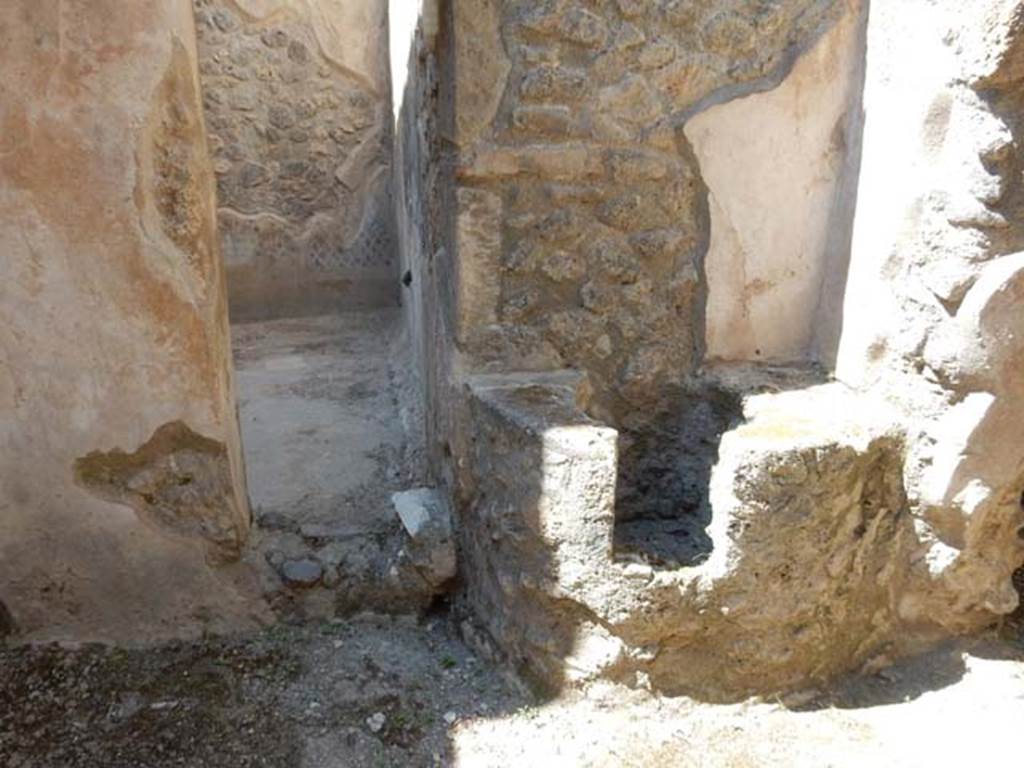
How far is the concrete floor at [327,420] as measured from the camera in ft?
7.84

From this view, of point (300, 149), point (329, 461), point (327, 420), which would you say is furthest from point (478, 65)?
point (300, 149)

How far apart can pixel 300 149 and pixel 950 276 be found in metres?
3.94

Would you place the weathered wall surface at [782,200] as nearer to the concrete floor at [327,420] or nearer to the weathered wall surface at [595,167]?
the weathered wall surface at [595,167]

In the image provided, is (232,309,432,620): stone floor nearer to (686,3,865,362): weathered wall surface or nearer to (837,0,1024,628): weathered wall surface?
(686,3,865,362): weathered wall surface

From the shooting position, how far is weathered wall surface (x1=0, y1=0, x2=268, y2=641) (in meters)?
1.58

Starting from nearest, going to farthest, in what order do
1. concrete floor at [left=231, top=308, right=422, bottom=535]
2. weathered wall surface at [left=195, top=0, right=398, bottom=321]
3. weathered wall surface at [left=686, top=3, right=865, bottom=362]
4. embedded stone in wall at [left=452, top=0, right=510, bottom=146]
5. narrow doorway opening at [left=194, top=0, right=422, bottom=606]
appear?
embedded stone in wall at [left=452, top=0, right=510, bottom=146], weathered wall surface at [left=686, top=3, right=865, bottom=362], concrete floor at [left=231, top=308, right=422, bottom=535], narrow doorway opening at [left=194, top=0, right=422, bottom=606], weathered wall surface at [left=195, top=0, right=398, bottom=321]

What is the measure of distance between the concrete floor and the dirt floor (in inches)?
16.6

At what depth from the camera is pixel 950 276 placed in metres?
1.72

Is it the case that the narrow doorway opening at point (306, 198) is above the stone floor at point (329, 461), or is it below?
above

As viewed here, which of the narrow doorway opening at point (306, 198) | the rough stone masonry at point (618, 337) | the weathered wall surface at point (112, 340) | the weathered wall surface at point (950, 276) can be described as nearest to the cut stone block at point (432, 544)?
the rough stone masonry at point (618, 337)

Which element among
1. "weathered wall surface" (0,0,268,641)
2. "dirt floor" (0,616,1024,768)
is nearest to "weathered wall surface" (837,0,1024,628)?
"dirt floor" (0,616,1024,768)

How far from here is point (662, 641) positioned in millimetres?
1737

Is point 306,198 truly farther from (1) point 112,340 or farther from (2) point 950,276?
(2) point 950,276

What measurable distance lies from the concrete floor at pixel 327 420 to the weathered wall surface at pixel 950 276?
4.60 feet
